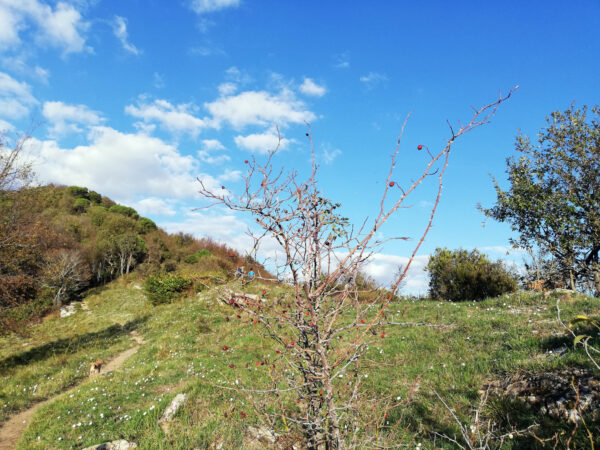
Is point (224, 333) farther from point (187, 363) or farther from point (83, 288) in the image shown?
point (83, 288)

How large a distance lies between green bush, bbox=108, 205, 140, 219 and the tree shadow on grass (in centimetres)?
3155

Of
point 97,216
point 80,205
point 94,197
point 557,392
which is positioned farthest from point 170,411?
point 94,197

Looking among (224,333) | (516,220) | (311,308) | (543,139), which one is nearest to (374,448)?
(311,308)

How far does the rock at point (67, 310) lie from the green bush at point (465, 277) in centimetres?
2846

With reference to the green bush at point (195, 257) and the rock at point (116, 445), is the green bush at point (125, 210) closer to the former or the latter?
the green bush at point (195, 257)

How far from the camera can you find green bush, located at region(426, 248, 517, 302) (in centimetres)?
2056

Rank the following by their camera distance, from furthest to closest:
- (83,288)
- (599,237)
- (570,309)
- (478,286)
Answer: (83,288)
(478,286)
(599,237)
(570,309)

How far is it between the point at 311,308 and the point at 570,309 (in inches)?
496

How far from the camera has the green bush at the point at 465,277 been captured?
67.5 ft

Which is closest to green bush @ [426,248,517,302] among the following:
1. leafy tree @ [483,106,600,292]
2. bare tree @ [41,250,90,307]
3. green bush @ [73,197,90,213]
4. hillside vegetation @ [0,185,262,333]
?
leafy tree @ [483,106,600,292]

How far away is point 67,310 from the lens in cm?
2748

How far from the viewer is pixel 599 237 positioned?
567 inches

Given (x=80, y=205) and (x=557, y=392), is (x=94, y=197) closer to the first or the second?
(x=80, y=205)

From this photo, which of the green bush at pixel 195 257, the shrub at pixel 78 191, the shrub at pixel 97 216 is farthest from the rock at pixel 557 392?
the shrub at pixel 78 191
